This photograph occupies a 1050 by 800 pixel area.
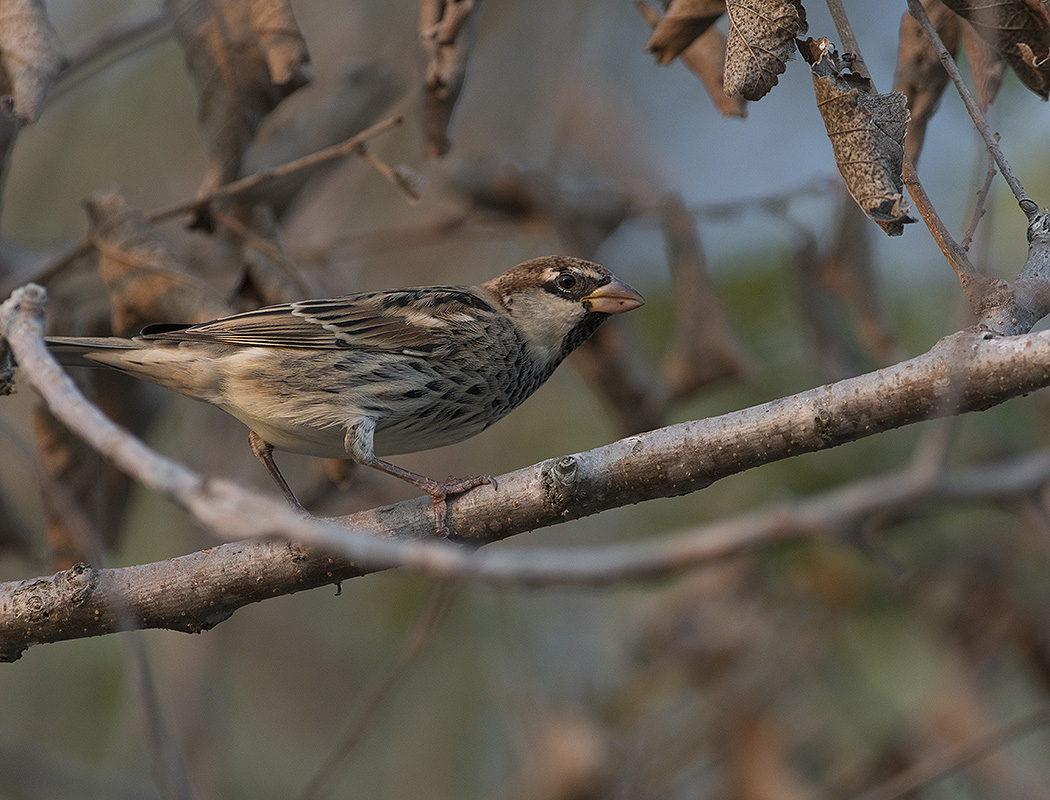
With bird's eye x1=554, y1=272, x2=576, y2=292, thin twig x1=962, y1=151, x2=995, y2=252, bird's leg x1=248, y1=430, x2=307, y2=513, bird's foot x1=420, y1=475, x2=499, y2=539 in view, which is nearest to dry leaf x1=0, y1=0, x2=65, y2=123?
bird's leg x1=248, y1=430, x2=307, y2=513

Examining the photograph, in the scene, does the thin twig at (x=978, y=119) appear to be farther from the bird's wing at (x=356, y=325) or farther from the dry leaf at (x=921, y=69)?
the bird's wing at (x=356, y=325)

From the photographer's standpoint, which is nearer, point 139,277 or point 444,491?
point 444,491

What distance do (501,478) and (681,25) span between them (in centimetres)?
183

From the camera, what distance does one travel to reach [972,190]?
304 cm

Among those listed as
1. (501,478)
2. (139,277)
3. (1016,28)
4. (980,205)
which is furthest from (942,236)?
(139,277)

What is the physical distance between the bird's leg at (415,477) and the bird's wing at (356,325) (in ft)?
1.46

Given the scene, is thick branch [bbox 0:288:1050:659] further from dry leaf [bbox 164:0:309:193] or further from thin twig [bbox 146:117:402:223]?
dry leaf [bbox 164:0:309:193]

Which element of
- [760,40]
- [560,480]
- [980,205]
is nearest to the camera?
[980,205]

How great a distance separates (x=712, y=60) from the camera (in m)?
3.96

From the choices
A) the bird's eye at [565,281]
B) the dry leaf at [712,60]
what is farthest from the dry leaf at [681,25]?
the bird's eye at [565,281]

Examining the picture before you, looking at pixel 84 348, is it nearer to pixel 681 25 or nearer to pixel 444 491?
pixel 444 491

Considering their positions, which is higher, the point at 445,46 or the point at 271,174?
the point at 445,46

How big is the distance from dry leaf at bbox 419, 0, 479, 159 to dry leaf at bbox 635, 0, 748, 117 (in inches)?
27.4

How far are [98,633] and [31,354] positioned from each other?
3.87 feet
